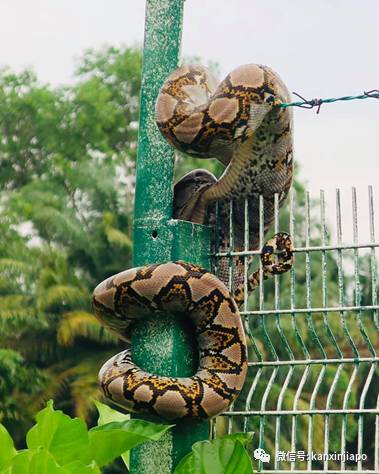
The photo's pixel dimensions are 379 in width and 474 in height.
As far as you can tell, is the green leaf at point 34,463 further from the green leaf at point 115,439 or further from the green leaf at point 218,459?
the green leaf at point 218,459

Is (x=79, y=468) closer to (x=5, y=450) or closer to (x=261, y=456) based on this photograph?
(x=5, y=450)

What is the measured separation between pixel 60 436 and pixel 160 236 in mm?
1262

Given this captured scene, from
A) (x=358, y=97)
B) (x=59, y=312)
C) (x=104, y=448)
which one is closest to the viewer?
(x=104, y=448)

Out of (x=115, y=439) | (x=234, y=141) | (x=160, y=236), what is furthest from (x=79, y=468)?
(x=234, y=141)

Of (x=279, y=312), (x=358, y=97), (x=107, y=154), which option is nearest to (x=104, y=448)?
(x=279, y=312)

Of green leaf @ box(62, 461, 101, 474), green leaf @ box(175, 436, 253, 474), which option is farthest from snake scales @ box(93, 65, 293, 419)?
green leaf @ box(62, 461, 101, 474)

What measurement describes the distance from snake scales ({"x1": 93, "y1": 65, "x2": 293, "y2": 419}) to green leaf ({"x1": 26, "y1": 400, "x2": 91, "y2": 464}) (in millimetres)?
774

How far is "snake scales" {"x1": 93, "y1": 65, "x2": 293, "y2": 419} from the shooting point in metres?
4.13

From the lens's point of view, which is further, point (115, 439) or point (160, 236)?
point (160, 236)

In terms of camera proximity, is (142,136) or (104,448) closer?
(104,448)

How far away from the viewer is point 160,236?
170 inches

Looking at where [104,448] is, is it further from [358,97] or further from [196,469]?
[358,97]

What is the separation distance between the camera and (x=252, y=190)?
4699mm

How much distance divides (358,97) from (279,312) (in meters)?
0.91
